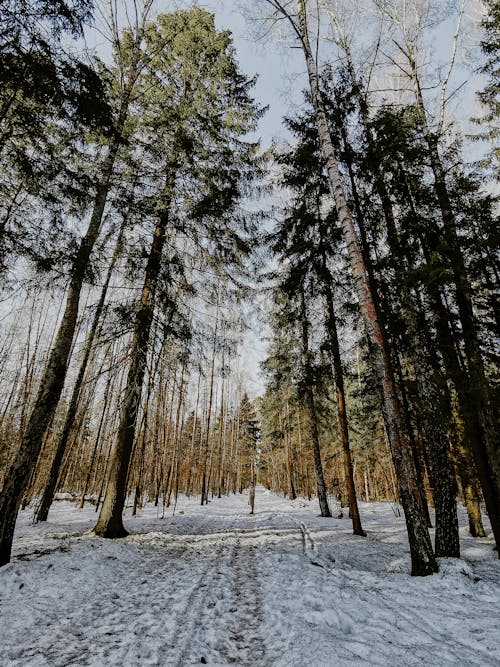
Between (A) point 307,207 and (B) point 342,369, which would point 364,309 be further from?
(A) point 307,207

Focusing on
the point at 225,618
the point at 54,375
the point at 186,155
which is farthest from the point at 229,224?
the point at 225,618

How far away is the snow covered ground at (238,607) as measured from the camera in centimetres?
283

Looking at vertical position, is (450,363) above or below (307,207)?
below

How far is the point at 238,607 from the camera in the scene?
13.4ft

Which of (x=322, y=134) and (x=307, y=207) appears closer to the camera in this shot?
(x=322, y=134)

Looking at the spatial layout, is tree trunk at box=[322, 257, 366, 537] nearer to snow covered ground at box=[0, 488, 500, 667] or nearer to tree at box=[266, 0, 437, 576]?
snow covered ground at box=[0, 488, 500, 667]

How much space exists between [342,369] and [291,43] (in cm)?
985

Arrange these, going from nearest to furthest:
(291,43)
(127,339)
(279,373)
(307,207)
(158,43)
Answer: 1. (127,339)
2. (291,43)
3. (158,43)
4. (307,207)
5. (279,373)

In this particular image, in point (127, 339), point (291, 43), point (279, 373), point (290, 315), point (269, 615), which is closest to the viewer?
point (269, 615)

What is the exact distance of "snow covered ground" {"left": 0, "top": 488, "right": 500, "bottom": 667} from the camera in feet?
9.30

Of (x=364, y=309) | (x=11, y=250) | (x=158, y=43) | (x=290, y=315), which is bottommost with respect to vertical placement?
(x=364, y=309)

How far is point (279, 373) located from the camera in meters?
16.0

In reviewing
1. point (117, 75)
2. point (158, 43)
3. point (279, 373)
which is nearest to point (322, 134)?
point (117, 75)

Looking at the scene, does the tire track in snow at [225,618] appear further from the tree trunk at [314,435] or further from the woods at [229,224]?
the tree trunk at [314,435]
